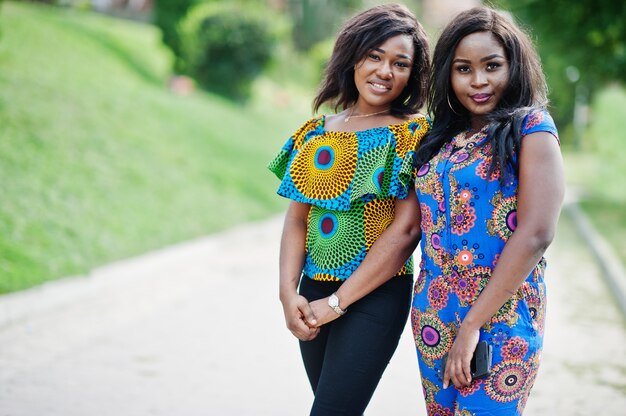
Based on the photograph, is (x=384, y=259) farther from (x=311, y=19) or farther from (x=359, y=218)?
(x=311, y=19)

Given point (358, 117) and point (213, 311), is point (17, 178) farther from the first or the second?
point (358, 117)

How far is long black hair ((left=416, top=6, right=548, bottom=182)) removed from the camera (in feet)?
7.62

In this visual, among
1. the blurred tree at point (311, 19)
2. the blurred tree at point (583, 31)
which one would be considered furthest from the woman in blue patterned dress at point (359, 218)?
the blurred tree at point (311, 19)

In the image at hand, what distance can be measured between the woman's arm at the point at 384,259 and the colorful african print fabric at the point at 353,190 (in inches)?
2.4

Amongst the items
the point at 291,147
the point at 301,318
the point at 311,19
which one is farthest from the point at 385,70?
the point at 311,19

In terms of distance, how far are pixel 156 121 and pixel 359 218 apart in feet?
38.6

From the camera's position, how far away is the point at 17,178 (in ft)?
28.4

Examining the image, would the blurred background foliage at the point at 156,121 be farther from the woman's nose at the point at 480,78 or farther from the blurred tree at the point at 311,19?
the blurred tree at the point at 311,19

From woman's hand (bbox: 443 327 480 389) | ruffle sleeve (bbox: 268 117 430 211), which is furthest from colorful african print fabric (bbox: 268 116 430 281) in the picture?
woman's hand (bbox: 443 327 480 389)

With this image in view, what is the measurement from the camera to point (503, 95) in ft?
8.14

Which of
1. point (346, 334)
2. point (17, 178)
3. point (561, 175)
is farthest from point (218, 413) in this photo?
point (17, 178)

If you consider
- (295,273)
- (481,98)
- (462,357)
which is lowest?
(295,273)

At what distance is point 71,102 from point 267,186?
4.12 m

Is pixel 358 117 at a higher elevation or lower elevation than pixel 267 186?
higher
